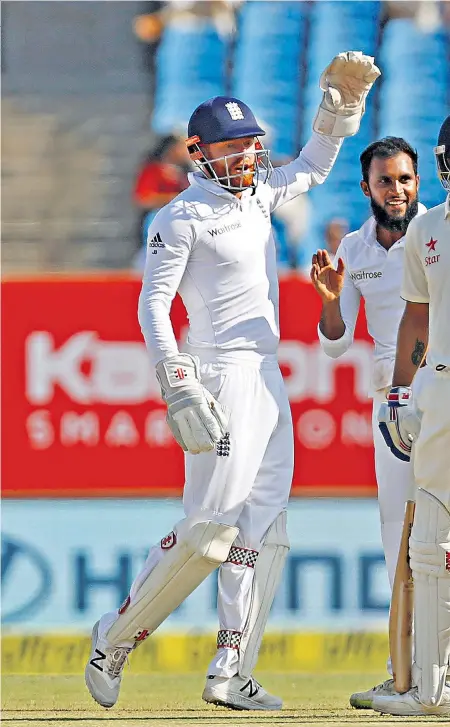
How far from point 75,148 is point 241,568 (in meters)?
3.81

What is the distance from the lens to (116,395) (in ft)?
18.2

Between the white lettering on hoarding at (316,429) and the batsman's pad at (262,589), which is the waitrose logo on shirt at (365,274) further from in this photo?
the white lettering on hoarding at (316,429)

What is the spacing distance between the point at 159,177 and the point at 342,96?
2.62 meters

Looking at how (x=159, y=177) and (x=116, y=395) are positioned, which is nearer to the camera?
(x=116, y=395)

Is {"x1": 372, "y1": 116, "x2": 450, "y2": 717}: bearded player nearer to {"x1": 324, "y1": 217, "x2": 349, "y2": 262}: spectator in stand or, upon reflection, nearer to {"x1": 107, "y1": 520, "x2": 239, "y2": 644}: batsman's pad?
{"x1": 107, "y1": 520, "x2": 239, "y2": 644}: batsman's pad

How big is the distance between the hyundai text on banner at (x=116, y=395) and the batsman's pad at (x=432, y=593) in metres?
1.95

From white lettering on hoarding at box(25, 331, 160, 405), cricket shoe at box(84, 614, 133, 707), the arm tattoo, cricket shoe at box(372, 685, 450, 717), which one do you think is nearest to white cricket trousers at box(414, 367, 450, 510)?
the arm tattoo

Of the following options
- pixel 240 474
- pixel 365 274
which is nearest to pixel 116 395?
pixel 365 274

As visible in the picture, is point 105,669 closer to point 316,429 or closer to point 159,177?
point 316,429

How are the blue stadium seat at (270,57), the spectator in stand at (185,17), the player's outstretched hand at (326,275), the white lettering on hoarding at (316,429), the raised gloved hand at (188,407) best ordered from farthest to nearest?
the blue stadium seat at (270,57)
the spectator in stand at (185,17)
the white lettering on hoarding at (316,429)
the player's outstretched hand at (326,275)
the raised gloved hand at (188,407)

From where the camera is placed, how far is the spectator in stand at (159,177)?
6.81 metres

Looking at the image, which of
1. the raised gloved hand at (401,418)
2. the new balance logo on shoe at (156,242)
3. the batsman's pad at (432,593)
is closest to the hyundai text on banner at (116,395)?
the new balance logo on shoe at (156,242)

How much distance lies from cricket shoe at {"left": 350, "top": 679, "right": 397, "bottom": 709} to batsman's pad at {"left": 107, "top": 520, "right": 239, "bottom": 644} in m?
0.55

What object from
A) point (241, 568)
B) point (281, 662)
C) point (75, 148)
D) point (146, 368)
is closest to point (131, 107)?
point (75, 148)
